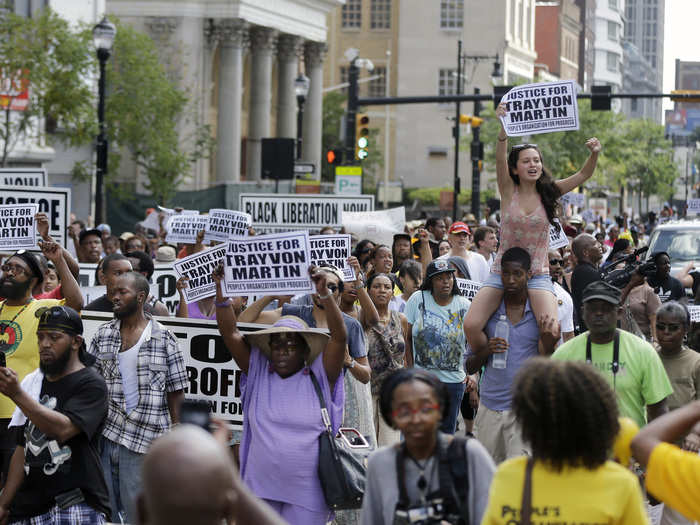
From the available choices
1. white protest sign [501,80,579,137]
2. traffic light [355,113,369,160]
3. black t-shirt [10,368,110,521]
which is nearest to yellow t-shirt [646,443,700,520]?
black t-shirt [10,368,110,521]

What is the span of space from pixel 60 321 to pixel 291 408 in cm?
135

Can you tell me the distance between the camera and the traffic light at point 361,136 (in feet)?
97.6

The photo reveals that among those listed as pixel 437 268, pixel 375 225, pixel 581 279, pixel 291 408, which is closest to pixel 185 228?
pixel 375 225

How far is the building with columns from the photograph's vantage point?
59.1m

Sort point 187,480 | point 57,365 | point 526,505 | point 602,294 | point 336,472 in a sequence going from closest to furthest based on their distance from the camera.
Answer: point 187,480, point 526,505, point 57,365, point 336,472, point 602,294

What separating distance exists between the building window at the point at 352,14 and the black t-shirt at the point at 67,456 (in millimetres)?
86301

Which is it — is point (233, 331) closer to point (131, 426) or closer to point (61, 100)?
point (131, 426)

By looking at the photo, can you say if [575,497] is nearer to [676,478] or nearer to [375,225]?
[676,478]

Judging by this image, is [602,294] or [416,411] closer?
[416,411]

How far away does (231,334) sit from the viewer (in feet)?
26.1

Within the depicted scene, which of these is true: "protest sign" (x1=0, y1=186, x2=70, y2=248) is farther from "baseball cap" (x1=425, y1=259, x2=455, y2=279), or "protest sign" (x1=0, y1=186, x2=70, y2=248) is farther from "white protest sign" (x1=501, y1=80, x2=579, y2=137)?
"white protest sign" (x1=501, y1=80, x2=579, y2=137)

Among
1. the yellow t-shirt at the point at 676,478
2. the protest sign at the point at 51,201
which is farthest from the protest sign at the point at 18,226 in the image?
the yellow t-shirt at the point at 676,478

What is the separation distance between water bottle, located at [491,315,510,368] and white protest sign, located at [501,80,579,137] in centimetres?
246

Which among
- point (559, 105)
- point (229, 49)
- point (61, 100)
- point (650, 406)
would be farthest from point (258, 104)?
point (650, 406)
